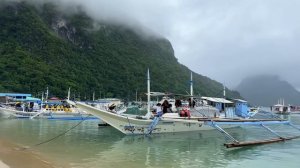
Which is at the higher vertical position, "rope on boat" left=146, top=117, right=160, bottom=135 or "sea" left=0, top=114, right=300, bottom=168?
"rope on boat" left=146, top=117, right=160, bottom=135

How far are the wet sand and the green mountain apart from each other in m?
52.7

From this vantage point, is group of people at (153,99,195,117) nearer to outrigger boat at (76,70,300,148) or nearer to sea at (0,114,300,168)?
outrigger boat at (76,70,300,148)

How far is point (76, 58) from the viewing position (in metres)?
105

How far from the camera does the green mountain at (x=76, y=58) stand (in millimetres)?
77338

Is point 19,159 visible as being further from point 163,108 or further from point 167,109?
point 167,109

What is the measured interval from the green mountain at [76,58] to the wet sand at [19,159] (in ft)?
173

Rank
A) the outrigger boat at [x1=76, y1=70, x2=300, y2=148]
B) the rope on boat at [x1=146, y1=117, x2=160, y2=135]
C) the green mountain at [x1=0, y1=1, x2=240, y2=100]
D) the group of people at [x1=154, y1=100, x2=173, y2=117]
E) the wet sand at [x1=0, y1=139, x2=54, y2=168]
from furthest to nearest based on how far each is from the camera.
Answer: the green mountain at [x1=0, y1=1, x2=240, y2=100] < the group of people at [x1=154, y1=100, x2=173, y2=117] < the rope on boat at [x1=146, y1=117, x2=160, y2=135] < the outrigger boat at [x1=76, y1=70, x2=300, y2=148] < the wet sand at [x1=0, y1=139, x2=54, y2=168]

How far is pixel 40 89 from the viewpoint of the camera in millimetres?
72812

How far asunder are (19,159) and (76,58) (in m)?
93.4

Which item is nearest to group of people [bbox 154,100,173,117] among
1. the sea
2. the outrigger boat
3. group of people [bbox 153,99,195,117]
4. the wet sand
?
group of people [bbox 153,99,195,117]

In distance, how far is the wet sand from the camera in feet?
39.8

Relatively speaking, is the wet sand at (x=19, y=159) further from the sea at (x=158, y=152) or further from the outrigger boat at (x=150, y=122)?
the outrigger boat at (x=150, y=122)

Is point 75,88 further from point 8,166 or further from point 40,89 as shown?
point 8,166

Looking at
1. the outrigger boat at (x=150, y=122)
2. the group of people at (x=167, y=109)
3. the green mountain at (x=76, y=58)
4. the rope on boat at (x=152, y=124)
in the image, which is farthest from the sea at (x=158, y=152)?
the green mountain at (x=76, y=58)
